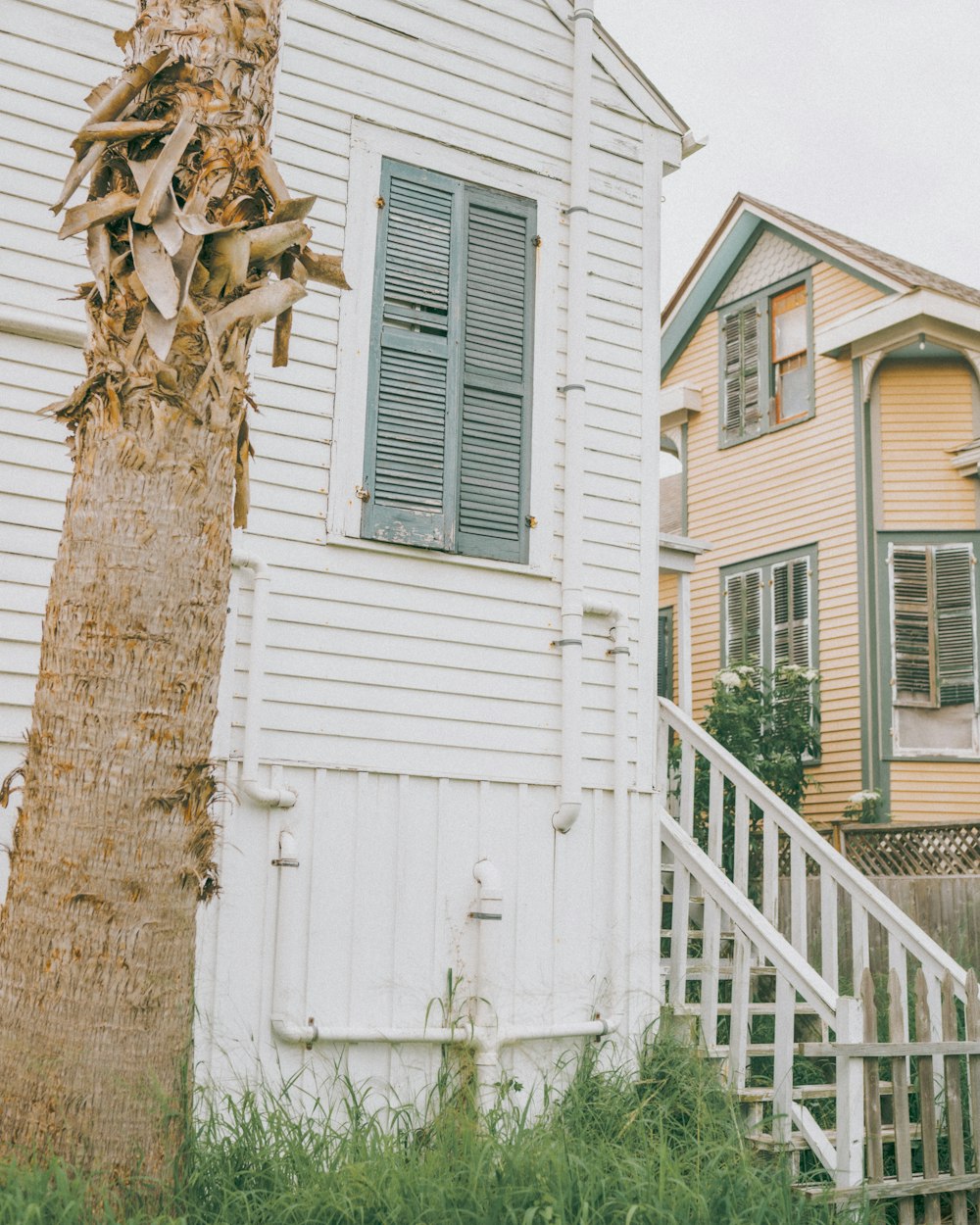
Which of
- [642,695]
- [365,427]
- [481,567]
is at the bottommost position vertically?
[642,695]

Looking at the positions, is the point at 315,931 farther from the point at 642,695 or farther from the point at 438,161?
→ the point at 438,161

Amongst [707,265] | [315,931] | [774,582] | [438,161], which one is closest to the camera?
[315,931]

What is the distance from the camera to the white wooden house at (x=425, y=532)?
17.1ft

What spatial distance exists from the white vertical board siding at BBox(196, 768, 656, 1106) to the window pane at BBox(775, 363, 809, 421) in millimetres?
9349

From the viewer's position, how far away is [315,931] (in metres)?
5.29

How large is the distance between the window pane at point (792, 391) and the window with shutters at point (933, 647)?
7.48 ft

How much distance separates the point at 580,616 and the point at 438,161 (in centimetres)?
235

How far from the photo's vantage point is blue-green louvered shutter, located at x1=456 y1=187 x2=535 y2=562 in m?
6.12

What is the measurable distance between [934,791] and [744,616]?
3116 millimetres

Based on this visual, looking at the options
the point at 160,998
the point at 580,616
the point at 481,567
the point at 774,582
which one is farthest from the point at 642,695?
the point at 774,582

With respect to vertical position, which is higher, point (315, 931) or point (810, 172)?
point (810, 172)

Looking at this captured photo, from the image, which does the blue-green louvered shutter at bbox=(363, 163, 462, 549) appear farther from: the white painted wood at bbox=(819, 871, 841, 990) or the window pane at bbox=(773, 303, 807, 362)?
the window pane at bbox=(773, 303, 807, 362)

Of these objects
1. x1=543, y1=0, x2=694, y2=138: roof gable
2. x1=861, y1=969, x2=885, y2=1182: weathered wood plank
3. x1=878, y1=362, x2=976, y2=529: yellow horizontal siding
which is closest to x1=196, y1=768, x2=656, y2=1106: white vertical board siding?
x1=861, y1=969, x2=885, y2=1182: weathered wood plank

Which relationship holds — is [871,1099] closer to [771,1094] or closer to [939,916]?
[771,1094]
